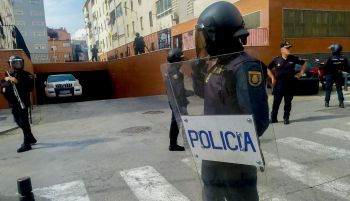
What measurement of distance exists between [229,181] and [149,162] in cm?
361

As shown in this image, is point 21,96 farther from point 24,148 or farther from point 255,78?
point 255,78

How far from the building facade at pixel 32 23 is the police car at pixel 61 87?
63.5 m

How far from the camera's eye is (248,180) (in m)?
1.86

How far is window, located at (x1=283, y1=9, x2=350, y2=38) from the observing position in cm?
1700

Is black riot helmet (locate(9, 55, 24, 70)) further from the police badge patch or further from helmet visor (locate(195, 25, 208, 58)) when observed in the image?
the police badge patch

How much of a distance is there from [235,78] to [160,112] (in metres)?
9.28

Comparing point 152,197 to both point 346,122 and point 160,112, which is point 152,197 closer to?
point 346,122

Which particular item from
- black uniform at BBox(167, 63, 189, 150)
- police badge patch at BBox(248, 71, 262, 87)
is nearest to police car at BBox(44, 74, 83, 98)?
black uniform at BBox(167, 63, 189, 150)

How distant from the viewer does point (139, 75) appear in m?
19.2

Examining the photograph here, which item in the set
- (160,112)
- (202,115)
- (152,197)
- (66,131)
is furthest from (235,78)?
(160,112)

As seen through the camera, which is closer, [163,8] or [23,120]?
[23,120]

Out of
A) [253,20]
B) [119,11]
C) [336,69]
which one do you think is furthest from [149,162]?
[119,11]

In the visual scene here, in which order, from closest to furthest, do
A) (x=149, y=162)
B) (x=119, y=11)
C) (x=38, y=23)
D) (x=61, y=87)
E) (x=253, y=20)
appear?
(x=149, y=162), (x=253, y=20), (x=61, y=87), (x=119, y=11), (x=38, y=23)

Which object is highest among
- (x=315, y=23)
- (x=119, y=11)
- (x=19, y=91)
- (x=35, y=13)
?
(x=35, y=13)
